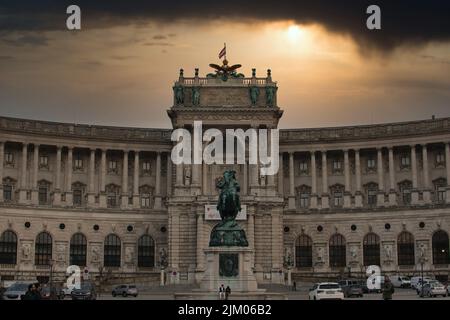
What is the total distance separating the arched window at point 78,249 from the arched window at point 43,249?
9.23 ft

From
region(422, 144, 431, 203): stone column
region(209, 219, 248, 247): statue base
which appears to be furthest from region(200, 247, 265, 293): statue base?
region(422, 144, 431, 203): stone column

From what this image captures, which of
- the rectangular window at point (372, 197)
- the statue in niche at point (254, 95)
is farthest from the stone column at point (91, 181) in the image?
the rectangular window at point (372, 197)

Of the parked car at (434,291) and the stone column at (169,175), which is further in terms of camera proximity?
the stone column at (169,175)

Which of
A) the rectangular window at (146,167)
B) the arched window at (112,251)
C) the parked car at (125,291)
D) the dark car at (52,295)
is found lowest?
the parked car at (125,291)

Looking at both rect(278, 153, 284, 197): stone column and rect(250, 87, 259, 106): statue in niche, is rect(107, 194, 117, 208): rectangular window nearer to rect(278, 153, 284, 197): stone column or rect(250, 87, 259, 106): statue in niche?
rect(278, 153, 284, 197): stone column

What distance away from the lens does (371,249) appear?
101 meters

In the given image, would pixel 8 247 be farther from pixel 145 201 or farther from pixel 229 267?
pixel 229 267

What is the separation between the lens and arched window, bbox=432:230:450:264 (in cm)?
9656

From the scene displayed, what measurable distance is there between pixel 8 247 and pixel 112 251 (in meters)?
13.2

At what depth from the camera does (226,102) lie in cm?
10281

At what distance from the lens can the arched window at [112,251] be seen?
101750 millimetres

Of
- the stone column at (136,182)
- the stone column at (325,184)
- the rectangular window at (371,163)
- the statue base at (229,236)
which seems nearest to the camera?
the statue base at (229,236)

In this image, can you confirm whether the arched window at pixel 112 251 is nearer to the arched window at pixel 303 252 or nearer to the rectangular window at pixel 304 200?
the arched window at pixel 303 252
